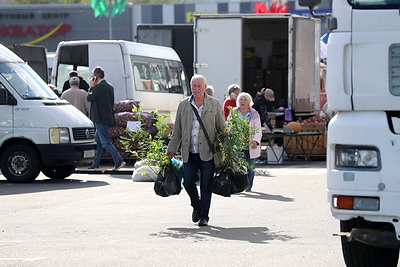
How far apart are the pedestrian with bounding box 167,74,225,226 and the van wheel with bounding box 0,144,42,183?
6.12 meters

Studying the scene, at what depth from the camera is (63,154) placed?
1741 cm

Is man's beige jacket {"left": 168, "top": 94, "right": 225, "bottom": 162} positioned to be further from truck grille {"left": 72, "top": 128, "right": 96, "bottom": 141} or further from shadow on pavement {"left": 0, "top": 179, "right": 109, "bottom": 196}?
truck grille {"left": 72, "top": 128, "right": 96, "bottom": 141}

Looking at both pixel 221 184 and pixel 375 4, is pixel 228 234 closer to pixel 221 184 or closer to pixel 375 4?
pixel 221 184

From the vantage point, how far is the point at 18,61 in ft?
59.7

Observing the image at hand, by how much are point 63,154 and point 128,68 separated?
652cm

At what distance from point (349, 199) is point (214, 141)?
4.66 metres

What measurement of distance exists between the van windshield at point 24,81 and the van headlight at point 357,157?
11035 mm

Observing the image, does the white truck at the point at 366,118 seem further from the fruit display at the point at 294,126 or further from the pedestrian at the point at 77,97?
the fruit display at the point at 294,126

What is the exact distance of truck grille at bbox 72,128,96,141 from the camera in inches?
700

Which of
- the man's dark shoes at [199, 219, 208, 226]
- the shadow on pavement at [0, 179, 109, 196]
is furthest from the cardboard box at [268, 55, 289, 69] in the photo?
the man's dark shoes at [199, 219, 208, 226]

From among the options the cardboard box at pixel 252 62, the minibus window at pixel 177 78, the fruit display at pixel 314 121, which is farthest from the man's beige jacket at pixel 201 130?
the cardboard box at pixel 252 62

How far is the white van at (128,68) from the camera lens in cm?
2369

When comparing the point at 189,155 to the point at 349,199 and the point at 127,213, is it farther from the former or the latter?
the point at 349,199

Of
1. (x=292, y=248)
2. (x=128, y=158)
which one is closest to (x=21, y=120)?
(x=128, y=158)
